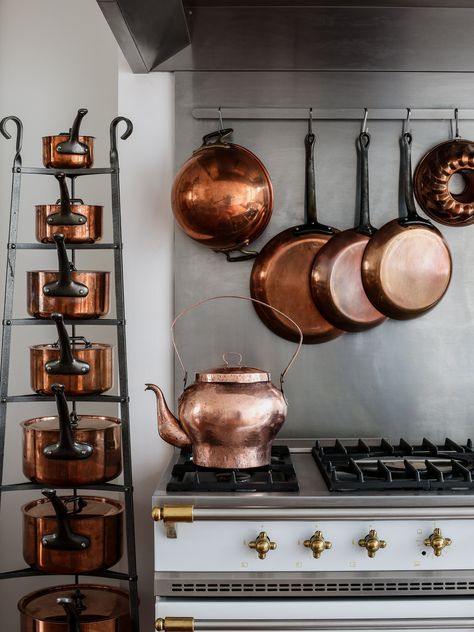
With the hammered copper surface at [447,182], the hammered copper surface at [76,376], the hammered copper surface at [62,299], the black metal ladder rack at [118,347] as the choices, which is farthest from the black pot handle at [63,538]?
the hammered copper surface at [447,182]

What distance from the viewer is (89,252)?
2.51m

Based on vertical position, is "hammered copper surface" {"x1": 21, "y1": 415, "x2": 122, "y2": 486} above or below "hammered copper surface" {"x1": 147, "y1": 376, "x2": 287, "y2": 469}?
below

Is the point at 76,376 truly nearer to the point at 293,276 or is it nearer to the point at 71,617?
the point at 71,617

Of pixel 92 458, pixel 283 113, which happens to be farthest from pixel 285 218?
pixel 92 458

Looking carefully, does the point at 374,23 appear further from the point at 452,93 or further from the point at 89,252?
the point at 89,252

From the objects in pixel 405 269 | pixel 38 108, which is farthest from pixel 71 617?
pixel 38 108

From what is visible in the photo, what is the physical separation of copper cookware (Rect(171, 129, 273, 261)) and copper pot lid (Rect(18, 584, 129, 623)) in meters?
0.95

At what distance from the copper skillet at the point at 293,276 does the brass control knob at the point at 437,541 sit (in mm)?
716

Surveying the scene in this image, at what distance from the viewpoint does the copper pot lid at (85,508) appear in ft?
6.43

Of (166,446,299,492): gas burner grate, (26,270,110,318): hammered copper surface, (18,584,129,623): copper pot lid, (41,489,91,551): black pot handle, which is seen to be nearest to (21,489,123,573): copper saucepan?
(41,489,91,551): black pot handle

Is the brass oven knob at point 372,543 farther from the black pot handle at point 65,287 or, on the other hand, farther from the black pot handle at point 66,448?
the black pot handle at point 65,287

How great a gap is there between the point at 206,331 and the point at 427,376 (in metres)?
0.63

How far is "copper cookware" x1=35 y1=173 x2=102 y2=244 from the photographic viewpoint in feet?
6.36

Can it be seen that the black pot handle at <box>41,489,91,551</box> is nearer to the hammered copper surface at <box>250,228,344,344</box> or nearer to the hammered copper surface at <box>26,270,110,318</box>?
the hammered copper surface at <box>26,270,110,318</box>
